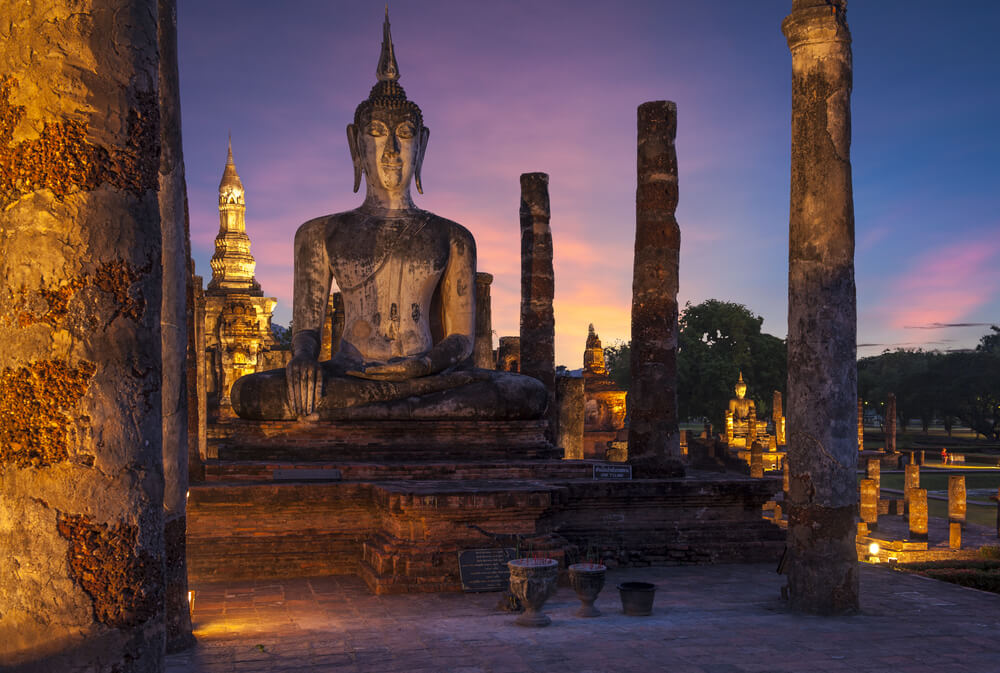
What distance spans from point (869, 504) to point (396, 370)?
14232mm

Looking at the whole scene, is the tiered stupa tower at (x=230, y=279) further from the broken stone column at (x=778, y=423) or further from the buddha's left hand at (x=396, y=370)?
the buddha's left hand at (x=396, y=370)

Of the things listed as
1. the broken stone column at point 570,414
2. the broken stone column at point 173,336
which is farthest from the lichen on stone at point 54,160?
the broken stone column at point 570,414

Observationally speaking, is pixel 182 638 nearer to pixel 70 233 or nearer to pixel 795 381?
pixel 70 233

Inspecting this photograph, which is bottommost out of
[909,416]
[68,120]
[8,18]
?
[909,416]

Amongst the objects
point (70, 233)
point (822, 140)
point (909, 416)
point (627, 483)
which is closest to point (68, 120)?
point (70, 233)

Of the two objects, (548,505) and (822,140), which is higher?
(822,140)

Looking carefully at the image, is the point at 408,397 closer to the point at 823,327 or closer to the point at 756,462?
the point at 823,327

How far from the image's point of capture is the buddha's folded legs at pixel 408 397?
11.1 metres

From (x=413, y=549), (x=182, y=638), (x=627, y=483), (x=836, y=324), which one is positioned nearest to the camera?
(x=182, y=638)

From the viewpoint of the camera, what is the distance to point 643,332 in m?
11.5

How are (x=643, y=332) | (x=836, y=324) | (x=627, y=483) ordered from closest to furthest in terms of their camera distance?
(x=836, y=324)
(x=627, y=483)
(x=643, y=332)

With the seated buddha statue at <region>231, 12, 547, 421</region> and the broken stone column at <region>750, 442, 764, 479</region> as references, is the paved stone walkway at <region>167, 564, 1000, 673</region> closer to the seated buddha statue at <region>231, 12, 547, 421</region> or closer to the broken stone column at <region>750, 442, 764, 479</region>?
the seated buddha statue at <region>231, 12, 547, 421</region>

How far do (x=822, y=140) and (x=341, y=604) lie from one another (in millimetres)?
5206

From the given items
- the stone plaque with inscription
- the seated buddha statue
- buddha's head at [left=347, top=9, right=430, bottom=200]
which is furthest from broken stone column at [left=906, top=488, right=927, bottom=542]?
the stone plaque with inscription
